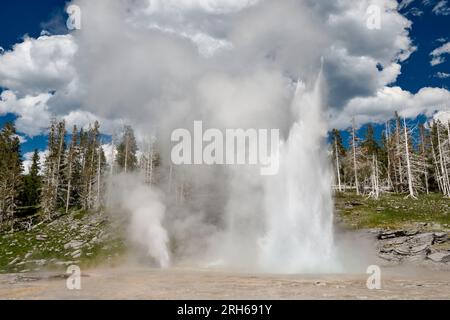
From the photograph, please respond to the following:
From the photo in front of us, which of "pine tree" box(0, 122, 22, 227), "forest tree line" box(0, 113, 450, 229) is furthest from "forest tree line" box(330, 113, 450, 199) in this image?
"pine tree" box(0, 122, 22, 227)

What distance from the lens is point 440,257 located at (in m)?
24.3

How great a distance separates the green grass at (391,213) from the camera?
31.6 meters

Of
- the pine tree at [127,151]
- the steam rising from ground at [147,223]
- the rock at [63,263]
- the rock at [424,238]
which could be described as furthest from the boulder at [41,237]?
the rock at [424,238]

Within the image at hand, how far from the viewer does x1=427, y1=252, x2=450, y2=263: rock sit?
24.2 m

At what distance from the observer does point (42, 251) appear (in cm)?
3166

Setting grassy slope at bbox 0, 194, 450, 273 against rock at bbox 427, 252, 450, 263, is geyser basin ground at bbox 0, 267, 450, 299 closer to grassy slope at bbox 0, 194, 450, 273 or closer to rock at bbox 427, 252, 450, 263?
rock at bbox 427, 252, 450, 263

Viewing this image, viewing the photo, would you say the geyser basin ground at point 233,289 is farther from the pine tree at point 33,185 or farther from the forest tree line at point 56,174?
the pine tree at point 33,185

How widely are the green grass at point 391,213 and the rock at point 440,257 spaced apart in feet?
17.5

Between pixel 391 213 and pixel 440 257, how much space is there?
10681mm

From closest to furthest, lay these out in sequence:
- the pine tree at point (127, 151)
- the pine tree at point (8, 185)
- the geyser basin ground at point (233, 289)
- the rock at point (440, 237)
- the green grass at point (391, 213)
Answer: the geyser basin ground at point (233, 289), the rock at point (440, 237), the green grass at point (391, 213), the pine tree at point (8, 185), the pine tree at point (127, 151)

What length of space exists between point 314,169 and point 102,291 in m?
16.9

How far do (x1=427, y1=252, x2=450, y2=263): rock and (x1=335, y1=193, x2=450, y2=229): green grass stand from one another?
5320 mm
